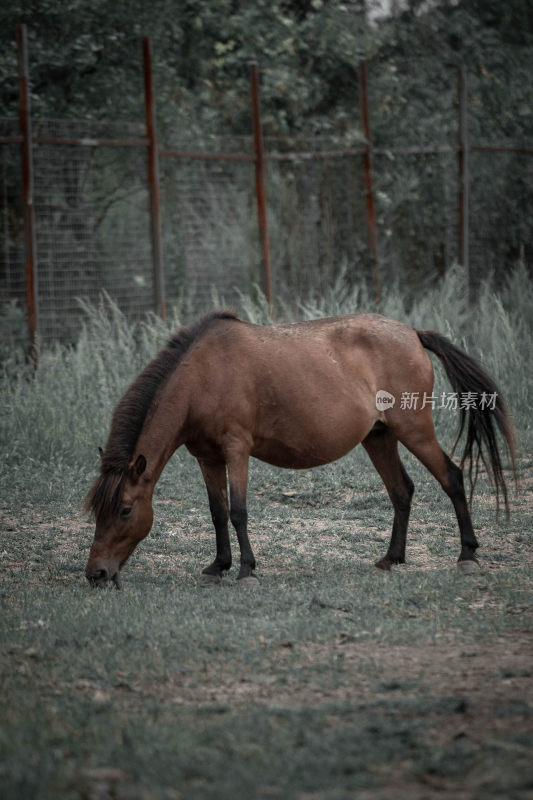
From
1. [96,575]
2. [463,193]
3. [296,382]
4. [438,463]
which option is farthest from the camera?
[463,193]

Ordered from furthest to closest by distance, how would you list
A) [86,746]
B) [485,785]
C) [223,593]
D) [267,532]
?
[267,532], [223,593], [86,746], [485,785]

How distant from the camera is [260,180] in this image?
35.7 feet

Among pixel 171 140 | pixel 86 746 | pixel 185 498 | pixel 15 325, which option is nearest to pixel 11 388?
pixel 15 325

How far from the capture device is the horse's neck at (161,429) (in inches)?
202

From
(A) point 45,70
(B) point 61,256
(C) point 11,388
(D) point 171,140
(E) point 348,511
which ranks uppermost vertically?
(A) point 45,70

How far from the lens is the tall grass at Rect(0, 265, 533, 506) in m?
8.07

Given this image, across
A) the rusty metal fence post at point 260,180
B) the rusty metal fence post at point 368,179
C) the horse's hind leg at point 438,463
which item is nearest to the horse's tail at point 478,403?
the horse's hind leg at point 438,463

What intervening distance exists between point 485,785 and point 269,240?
32.1 feet

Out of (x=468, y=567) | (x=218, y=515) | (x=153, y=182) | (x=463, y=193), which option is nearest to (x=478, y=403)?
(x=468, y=567)

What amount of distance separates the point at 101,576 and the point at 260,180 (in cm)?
691

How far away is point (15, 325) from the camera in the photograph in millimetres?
10188

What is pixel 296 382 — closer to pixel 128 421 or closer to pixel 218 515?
pixel 218 515

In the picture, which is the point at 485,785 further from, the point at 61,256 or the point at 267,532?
the point at 61,256

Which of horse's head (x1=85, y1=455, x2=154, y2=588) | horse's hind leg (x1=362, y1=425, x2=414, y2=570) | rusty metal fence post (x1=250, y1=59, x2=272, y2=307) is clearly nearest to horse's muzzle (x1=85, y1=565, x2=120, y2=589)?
horse's head (x1=85, y1=455, x2=154, y2=588)
